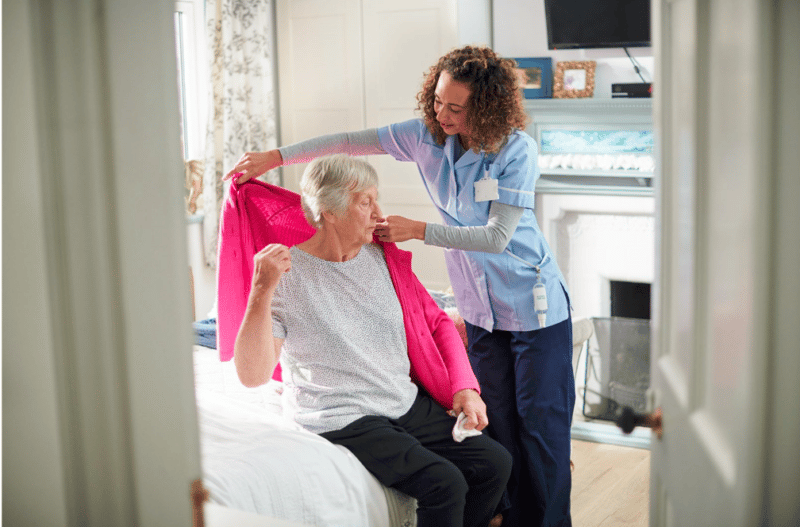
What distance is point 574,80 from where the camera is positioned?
3.91 meters

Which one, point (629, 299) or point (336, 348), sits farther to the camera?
point (629, 299)

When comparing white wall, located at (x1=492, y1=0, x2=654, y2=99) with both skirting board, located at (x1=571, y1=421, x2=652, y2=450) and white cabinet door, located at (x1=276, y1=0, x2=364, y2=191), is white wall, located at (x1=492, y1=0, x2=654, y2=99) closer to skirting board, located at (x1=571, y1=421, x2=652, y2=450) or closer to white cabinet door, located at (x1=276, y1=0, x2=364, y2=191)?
white cabinet door, located at (x1=276, y1=0, x2=364, y2=191)

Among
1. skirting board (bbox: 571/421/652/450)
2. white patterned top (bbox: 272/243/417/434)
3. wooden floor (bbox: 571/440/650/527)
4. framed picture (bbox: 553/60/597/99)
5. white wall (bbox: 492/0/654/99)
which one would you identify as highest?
white wall (bbox: 492/0/654/99)

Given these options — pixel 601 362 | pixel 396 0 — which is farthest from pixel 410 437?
pixel 396 0

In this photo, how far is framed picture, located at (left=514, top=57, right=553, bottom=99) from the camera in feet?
13.0

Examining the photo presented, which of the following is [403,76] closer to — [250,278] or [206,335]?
[206,335]

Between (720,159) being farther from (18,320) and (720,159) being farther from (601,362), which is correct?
(601,362)

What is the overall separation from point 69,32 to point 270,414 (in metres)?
1.50

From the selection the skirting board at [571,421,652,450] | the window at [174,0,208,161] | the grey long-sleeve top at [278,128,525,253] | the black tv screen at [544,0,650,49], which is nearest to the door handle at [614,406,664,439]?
the grey long-sleeve top at [278,128,525,253]

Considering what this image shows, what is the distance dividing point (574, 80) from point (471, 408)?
2.39 m

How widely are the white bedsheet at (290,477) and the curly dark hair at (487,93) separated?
0.95 metres

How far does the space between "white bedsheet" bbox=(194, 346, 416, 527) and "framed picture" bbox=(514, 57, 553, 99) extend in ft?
8.28

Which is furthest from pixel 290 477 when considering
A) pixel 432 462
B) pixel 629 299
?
pixel 629 299

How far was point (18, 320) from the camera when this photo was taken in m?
0.75
